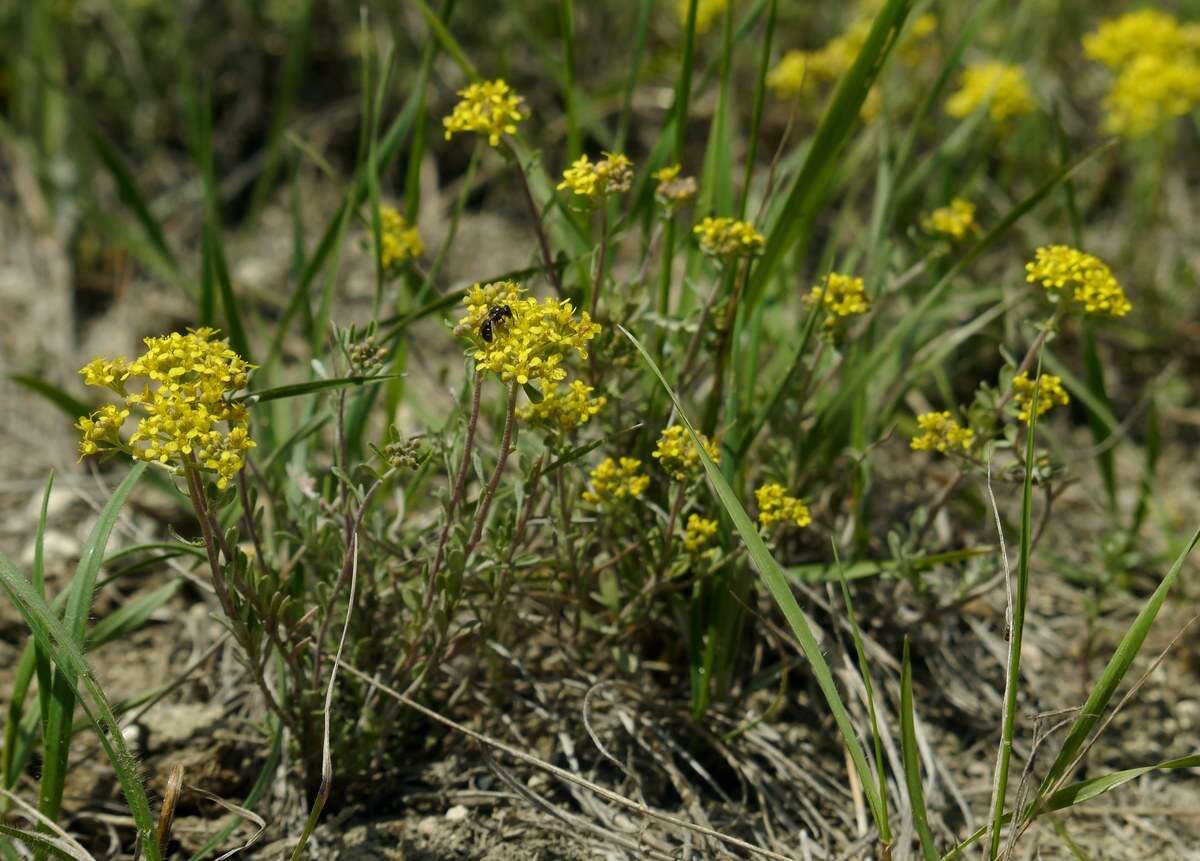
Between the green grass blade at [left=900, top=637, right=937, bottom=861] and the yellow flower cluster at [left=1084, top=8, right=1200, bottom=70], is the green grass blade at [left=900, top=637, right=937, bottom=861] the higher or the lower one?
the lower one

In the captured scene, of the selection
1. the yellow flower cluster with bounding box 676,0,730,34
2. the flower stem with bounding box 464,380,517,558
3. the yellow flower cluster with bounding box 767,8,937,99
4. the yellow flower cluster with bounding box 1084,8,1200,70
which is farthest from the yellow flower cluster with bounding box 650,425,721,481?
the yellow flower cluster with bounding box 1084,8,1200,70

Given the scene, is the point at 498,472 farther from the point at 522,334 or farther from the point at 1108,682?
the point at 1108,682

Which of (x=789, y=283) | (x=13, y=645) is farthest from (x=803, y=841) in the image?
(x=13, y=645)

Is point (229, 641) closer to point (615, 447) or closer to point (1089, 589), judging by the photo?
point (615, 447)

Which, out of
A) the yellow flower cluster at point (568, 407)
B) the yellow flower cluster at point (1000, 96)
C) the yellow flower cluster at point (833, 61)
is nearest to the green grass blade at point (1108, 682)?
the yellow flower cluster at point (568, 407)

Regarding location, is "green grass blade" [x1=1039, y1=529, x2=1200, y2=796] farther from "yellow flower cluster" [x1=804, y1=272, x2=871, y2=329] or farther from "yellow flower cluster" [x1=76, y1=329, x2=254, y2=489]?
"yellow flower cluster" [x1=76, y1=329, x2=254, y2=489]

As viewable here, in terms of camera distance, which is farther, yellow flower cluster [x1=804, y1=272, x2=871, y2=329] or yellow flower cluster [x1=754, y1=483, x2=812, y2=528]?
yellow flower cluster [x1=804, y1=272, x2=871, y2=329]
